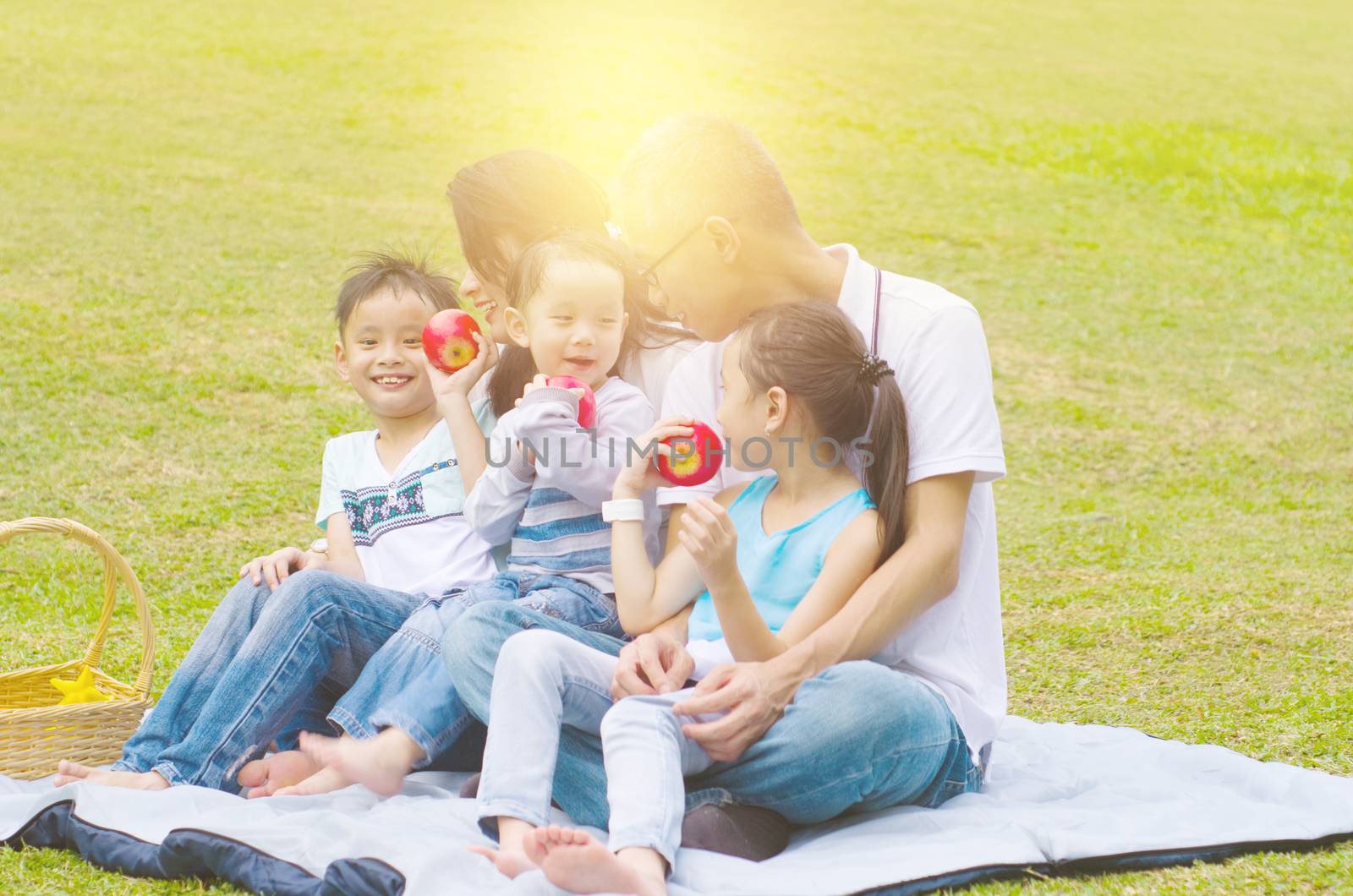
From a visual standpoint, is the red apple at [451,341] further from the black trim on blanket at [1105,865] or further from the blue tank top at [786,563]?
the black trim on blanket at [1105,865]

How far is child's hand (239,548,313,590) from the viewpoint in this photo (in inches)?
147

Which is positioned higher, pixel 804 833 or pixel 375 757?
pixel 375 757

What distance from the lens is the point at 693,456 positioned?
3246 millimetres

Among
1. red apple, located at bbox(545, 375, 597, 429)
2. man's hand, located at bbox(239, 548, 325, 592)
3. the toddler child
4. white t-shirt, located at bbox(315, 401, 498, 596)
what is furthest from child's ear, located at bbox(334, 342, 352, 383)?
red apple, located at bbox(545, 375, 597, 429)

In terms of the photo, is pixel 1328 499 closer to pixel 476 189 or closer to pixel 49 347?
pixel 476 189

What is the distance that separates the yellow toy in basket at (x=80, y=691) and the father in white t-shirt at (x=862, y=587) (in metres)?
1.45

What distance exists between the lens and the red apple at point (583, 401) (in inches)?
137

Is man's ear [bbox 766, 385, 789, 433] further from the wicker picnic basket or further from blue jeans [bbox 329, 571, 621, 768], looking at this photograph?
the wicker picnic basket

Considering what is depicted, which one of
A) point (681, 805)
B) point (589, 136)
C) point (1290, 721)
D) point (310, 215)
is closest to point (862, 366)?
Result: point (681, 805)

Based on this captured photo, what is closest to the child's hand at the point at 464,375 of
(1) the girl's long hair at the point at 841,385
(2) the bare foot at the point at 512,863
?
(1) the girl's long hair at the point at 841,385

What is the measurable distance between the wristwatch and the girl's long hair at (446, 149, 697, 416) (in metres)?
0.76

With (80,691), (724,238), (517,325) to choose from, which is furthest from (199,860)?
(724,238)

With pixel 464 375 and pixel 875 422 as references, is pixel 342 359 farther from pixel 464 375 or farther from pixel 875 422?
pixel 875 422

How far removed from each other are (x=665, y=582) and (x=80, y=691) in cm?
178
